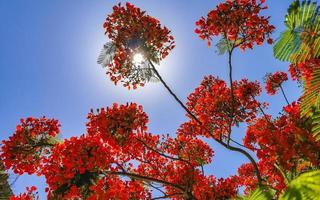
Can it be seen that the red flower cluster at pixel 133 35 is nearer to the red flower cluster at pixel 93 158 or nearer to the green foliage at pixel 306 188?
the red flower cluster at pixel 93 158

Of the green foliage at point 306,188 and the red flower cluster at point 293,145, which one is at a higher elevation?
the red flower cluster at point 293,145

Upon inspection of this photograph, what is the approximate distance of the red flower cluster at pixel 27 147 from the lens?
8555 millimetres

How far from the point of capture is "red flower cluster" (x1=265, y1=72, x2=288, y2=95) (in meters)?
15.7

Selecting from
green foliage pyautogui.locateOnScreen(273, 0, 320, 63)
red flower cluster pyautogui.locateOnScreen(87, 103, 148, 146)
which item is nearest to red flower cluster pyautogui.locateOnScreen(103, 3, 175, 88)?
red flower cluster pyautogui.locateOnScreen(87, 103, 148, 146)

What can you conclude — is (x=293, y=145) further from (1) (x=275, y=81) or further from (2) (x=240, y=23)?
(1) (x=275, y=81)

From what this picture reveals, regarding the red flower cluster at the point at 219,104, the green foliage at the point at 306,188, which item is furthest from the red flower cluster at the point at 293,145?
the green foliage at the point at 306,188

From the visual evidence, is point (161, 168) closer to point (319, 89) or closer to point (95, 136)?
point (95, 136)

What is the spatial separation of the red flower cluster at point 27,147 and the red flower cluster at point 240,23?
17.8ft

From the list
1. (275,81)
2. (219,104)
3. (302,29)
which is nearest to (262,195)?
(302,29)

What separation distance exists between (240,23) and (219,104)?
354cm

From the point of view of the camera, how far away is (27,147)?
8688mm

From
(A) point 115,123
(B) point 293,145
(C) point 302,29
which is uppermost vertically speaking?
(A) point 115,123

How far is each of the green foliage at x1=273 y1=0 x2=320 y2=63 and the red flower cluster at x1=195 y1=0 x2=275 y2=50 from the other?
5302 millimetres

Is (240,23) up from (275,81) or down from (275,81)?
down
